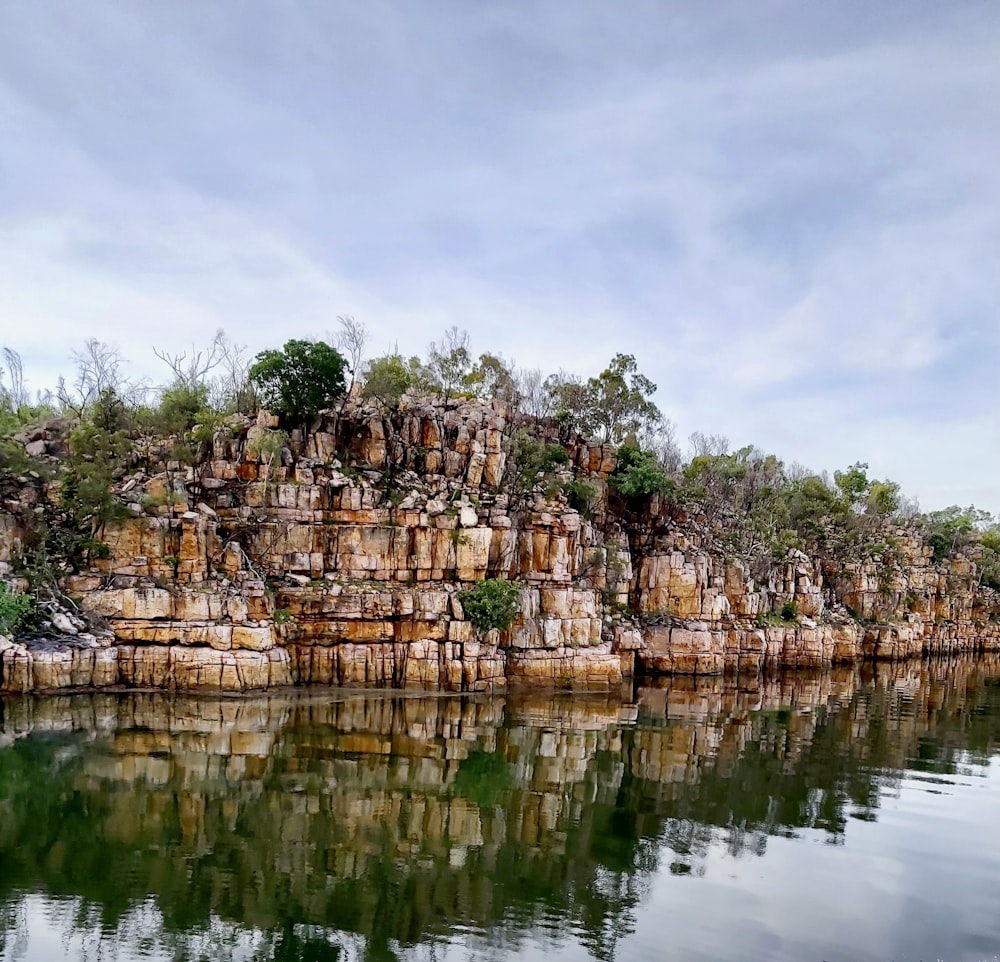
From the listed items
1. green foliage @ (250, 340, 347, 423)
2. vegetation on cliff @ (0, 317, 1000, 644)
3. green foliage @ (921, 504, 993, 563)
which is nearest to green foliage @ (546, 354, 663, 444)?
vegetation on cliff @ (0, 317, 1000, 644)

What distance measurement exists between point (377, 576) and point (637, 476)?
22.5 metres

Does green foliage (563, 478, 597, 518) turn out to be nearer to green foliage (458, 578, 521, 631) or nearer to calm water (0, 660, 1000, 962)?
green foliage (458, 578, 521, 631)

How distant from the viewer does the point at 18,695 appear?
34.8 meters

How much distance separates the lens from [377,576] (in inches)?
1779

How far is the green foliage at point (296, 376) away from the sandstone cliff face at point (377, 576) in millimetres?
1894

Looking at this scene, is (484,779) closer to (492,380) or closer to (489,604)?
(489,604)

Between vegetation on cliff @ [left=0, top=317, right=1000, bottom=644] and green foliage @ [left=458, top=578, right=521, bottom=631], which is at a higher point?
vegetation on cliff @ [left=0, top=317, right=1000, bottom=644]

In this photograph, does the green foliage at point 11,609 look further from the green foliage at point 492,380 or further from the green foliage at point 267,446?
the green foliage at point 492,380

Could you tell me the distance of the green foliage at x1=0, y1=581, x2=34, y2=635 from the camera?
35.2 metres

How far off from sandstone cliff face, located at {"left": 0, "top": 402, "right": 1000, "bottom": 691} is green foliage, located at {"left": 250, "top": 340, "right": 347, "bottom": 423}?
1.89 meters

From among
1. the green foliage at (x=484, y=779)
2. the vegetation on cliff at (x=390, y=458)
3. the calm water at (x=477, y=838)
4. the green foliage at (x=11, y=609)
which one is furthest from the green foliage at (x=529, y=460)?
the green foliage at (x=11, y=609)

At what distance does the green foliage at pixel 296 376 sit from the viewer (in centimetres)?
4803

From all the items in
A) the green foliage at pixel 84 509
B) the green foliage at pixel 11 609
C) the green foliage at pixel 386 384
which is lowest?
the green foliage at pixel 11 609

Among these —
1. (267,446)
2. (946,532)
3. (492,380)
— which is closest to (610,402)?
(492,380)
